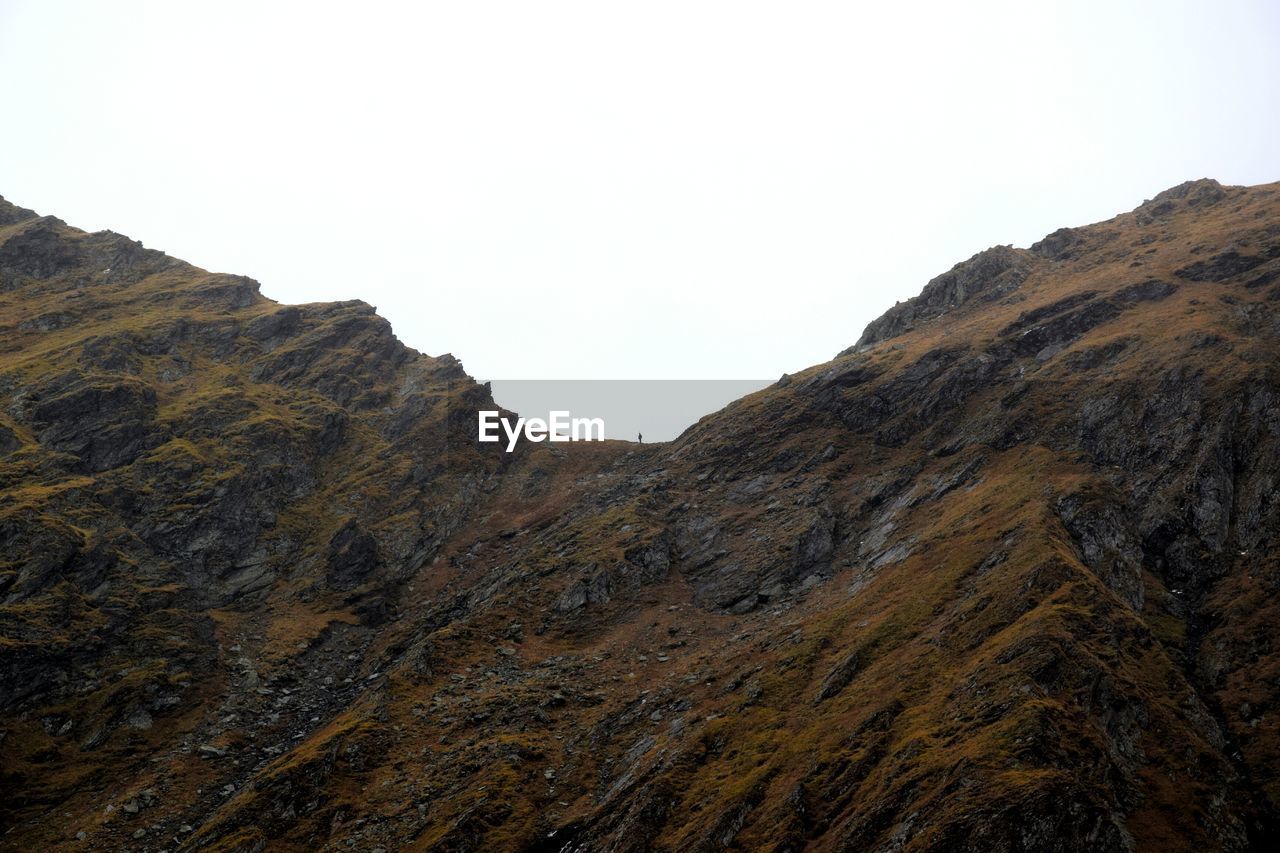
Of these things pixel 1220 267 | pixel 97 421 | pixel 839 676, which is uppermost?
pixel 97 421

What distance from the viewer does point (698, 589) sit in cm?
6147

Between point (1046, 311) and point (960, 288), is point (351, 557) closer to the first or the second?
point (1046, 311)

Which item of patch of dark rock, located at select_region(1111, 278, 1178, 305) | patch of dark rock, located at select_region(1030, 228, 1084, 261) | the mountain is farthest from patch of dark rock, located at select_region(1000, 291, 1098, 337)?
patch of dark rock, located at select_region(1030, 228, 1084, 261)

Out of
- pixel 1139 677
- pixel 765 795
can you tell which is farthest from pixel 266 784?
pixel 1139 677

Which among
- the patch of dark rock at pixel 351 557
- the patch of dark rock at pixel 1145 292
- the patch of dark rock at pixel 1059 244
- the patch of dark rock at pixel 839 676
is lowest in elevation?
the patch of dark rock at pixel 839 676

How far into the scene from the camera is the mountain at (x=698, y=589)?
3186 cm

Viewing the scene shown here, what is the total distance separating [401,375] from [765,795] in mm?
85682

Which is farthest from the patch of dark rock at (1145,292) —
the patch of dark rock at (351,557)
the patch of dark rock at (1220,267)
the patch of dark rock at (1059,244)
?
the patch of dark rock at (351,557)

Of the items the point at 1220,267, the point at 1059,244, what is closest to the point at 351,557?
the point at 1220,267

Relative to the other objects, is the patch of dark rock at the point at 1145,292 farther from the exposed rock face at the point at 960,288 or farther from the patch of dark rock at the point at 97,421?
the patch of dark rock at the point at 97,421

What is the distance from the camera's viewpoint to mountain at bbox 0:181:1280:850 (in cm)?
3186

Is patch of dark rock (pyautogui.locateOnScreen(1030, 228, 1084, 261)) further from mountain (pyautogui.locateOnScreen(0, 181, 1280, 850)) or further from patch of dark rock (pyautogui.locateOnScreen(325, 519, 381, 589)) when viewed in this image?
patch of dark rock (pyautogui.locateOnScreen(325, 519, 381, 589))

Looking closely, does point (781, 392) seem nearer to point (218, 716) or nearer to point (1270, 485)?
point (1270, 485)

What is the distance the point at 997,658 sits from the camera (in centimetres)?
3372
